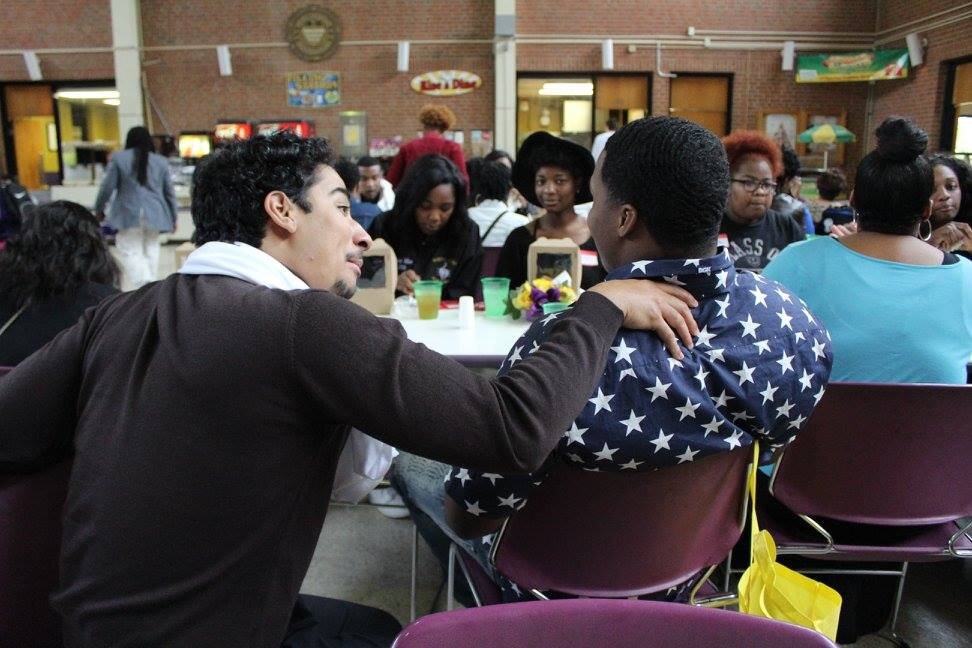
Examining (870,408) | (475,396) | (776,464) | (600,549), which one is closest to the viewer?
(475,396)

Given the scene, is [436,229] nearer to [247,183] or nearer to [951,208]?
[951,208]

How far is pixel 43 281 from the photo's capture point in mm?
1944

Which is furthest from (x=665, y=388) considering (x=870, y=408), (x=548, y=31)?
(x=548, y=31)

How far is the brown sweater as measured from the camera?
88cm

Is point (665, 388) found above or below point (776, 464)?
above

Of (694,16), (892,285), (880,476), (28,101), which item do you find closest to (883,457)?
(880,476)

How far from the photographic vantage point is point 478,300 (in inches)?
128

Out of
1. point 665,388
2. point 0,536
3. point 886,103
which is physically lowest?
point 0,536

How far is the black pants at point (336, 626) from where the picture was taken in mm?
1169

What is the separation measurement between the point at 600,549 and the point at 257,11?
458 inches

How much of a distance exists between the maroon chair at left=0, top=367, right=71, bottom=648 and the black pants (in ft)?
1.16

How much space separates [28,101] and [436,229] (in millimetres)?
11262

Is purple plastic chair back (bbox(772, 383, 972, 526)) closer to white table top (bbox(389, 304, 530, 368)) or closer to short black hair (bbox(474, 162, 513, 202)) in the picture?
white table top (bbox(389, 304, 530, 368))

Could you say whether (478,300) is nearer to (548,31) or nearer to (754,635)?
(754,635)
